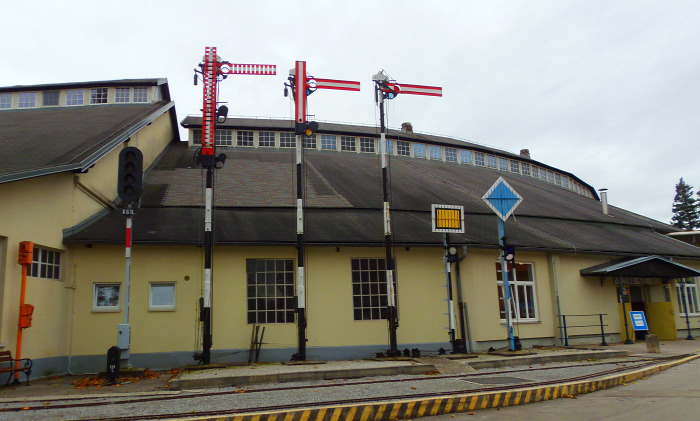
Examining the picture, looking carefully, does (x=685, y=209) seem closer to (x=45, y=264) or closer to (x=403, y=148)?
(x=403, y=148)

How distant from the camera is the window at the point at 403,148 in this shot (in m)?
32.2

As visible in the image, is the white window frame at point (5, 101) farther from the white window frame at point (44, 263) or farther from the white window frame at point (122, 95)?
the white window frame at point (44, 263)

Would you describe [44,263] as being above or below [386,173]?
below

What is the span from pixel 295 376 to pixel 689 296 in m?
20.6

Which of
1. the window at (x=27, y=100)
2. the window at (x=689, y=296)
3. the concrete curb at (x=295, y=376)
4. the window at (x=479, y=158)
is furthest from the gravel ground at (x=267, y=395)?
the window at (x=479, y=158)

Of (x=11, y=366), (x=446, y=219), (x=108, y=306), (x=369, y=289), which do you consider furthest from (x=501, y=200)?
(x=11, y=366)

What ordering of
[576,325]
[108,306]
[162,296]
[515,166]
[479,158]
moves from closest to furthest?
[108,306], [162,296], [576,325], [479,158], [515,166]

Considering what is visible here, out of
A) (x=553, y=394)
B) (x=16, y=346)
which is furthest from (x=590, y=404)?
(x=16, y=346)

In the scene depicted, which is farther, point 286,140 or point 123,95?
point 286,140

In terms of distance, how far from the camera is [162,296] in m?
15.1

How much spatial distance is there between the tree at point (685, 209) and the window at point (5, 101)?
75.0 metres

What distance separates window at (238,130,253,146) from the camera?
1164 inches

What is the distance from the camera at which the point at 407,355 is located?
1559 centimetres

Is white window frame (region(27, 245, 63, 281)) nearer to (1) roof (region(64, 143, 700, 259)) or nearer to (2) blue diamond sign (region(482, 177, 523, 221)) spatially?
(1) roof (region(64, 143, 700, 259))
